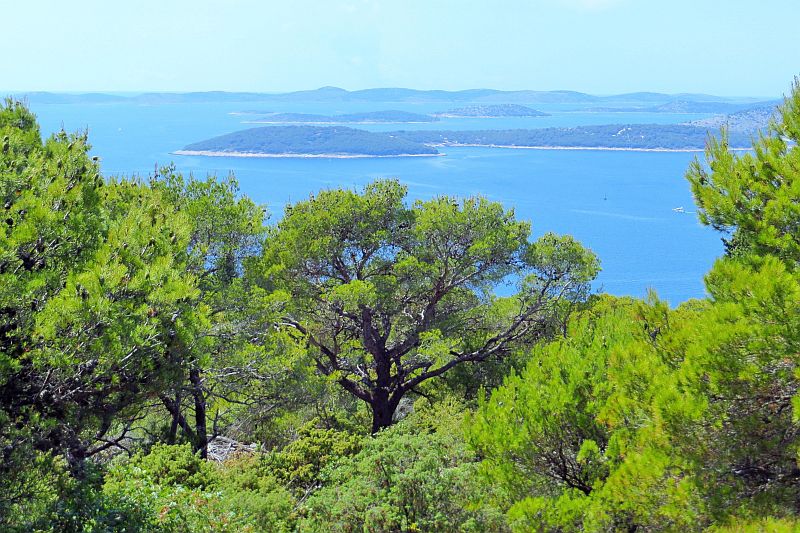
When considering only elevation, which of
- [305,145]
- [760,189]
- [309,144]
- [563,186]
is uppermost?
[760,189]

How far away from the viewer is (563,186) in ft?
384

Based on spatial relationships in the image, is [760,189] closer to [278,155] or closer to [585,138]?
[278,155]

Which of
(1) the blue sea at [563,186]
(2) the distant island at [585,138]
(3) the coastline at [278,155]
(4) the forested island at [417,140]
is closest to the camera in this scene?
(1) the blue sea at [563,186]

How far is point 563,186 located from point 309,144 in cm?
6884

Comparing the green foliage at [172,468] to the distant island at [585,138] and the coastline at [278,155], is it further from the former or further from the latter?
the distant island at [585,138]

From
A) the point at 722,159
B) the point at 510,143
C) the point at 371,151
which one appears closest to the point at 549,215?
the point at 371,151

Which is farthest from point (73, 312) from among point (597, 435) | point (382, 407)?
point (382, 407)

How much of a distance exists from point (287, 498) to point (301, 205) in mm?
9294

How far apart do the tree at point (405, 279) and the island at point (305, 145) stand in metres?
136

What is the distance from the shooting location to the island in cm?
15200

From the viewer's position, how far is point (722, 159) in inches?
344

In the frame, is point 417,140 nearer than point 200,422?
No

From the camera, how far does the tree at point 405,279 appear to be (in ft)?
56.8

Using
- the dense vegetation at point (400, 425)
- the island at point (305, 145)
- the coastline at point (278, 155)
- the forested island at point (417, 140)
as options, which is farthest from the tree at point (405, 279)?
the island at point (305, 145)
